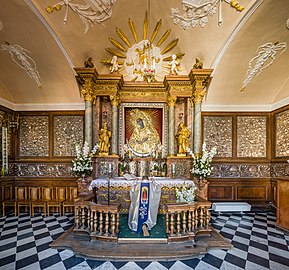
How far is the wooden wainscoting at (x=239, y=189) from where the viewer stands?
7.00 metres

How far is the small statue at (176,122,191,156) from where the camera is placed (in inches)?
246

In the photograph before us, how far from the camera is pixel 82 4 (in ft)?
16.1

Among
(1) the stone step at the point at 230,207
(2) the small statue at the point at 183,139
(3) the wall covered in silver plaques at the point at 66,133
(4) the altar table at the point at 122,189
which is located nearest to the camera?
(4) the altar table at the point at 122,189

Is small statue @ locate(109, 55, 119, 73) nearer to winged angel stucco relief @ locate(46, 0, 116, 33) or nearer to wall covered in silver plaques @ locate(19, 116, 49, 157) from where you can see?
winged angel stucco relief @ locate(46, 0, 116, 33)

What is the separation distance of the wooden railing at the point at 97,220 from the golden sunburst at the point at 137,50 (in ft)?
13.7

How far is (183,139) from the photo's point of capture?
6.24m

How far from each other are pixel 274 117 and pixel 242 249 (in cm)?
531

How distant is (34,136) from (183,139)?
18.7ft

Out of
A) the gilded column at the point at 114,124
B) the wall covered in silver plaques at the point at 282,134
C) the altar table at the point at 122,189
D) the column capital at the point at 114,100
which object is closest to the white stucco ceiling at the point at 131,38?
the wall covered in silver plaques at the point at 282,134

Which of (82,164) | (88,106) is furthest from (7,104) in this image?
(82,164)

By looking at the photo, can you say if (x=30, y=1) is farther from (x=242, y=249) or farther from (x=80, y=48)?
(x=242, y=249)

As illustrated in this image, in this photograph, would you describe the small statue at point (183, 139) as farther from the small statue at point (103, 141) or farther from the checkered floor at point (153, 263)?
the small statue at point (103, 141)

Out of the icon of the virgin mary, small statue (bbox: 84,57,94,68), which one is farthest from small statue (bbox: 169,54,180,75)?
small statue (bbox: 84,57,94,68)

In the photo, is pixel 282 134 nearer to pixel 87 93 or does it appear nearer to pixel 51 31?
pixel 87 93
